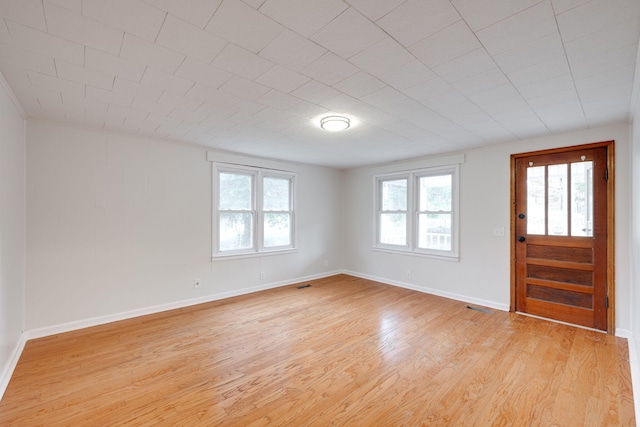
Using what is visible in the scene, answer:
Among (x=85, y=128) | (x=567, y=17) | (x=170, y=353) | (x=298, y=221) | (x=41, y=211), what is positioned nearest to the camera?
(x=567, y=17)

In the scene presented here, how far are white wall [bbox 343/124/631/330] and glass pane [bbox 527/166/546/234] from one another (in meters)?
0.24

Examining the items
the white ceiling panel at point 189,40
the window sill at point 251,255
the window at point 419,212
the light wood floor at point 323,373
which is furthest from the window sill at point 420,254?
the white ceiling panel at point 189,40

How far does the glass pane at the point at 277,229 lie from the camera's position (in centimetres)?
521

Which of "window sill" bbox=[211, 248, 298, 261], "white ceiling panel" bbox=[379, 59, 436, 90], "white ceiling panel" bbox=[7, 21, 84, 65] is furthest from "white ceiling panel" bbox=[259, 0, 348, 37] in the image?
"window sill" bbox=[211, 248, 298, 261]

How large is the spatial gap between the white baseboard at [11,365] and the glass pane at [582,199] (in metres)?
5.73

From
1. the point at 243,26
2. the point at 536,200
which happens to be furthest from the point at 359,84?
the point at 536,200

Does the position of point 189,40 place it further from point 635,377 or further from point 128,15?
point 635,377

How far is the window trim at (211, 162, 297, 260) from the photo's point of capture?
446 cm

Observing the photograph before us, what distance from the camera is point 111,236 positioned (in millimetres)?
3551

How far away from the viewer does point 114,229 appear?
3570 millimetres

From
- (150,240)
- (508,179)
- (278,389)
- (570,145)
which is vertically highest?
(570,145)

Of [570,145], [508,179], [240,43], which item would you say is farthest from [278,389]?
[570,145]

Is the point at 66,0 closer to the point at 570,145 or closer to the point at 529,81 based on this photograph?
the point at 529,81

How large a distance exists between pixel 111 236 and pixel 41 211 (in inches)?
27.3
